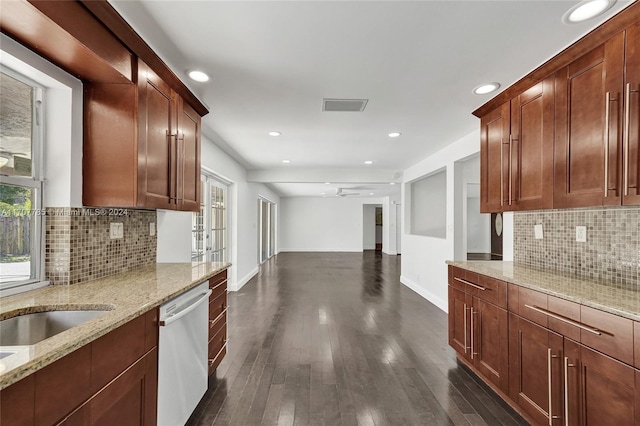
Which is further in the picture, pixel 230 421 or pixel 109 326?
pixel 230 421

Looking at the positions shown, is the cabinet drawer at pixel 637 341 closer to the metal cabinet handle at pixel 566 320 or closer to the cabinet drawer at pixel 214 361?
the metal cabinet handle at pixel 566 320

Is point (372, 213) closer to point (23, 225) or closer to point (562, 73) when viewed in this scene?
point (562, 73)

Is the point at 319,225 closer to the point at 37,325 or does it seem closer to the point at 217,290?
the point at 217,290

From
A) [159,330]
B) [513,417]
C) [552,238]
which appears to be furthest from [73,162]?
[552,238]

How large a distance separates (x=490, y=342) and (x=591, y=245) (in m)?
1.00

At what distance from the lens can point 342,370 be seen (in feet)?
8.79

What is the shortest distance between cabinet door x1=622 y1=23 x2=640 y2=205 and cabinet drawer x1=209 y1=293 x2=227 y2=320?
268 cm

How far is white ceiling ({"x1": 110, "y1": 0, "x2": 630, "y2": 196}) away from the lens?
5.25 ft

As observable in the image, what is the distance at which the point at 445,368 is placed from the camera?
8.95ft

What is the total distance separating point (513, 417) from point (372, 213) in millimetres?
11687

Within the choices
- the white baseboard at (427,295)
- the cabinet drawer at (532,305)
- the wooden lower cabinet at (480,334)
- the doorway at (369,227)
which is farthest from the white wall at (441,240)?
the doorway at (369,227)

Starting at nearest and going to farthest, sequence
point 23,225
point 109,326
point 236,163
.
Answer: point 109,326, point 23,225, point 236,163

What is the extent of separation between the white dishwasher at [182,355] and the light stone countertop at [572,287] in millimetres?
2132

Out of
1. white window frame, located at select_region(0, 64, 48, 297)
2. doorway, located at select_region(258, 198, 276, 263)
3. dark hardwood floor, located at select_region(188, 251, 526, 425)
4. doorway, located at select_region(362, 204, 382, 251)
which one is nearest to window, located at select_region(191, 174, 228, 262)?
dark hardwood floor, located at select_region(188, 251, 526, 425)
